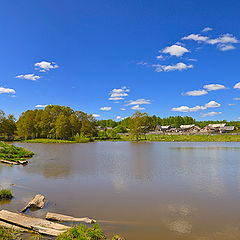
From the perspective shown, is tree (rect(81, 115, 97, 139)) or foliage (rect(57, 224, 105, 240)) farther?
tree (rect(81, 115, 97, 139))

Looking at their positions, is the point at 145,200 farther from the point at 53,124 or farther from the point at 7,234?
the point at 53,124

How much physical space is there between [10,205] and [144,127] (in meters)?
89.7

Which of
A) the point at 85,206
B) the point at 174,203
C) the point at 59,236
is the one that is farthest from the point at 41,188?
the point at 174,203

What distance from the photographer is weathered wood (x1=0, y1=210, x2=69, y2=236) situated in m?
8.22

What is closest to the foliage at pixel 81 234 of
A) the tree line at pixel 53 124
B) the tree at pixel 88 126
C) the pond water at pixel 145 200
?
the pond water at pixel 145 200

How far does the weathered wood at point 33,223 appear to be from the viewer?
27.0 feet

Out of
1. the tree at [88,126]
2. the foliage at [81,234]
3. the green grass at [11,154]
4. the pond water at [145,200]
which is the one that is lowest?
the pond water at [145,200]

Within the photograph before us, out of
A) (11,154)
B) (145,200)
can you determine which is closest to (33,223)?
(145,200)

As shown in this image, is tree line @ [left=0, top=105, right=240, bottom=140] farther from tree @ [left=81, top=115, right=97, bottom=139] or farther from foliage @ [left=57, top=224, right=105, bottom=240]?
foliage @ [left=57, top=224, right=105, bottom=240]

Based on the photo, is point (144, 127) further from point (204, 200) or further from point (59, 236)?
point (59, 236)

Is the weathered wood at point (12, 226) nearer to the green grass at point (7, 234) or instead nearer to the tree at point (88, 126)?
the green grass at point (7, 234)

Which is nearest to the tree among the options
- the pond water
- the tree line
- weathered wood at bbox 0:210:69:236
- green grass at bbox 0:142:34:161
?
the tree line

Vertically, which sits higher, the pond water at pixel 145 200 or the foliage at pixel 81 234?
the foliage at pixel 81 234

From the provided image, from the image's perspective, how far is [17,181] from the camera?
1803 centimetres
